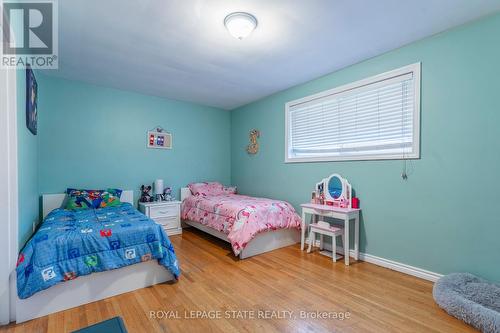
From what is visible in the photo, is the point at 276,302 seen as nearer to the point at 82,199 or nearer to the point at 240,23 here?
the point at 240,23

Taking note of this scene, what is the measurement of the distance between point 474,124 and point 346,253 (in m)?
1.76

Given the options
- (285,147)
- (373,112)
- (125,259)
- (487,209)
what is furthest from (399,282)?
(125,259)

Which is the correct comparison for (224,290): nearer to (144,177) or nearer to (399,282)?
(399,282)

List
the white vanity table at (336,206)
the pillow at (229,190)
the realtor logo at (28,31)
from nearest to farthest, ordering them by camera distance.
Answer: the realtor logo at (28,31), the white vanity table at (336,206), the pillow at (229,190)

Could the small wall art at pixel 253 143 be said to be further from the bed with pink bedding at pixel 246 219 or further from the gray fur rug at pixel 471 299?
the gray fur rug at pixel 471 299

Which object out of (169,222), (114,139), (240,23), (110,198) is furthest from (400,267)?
(114,139)

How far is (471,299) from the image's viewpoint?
187 cm

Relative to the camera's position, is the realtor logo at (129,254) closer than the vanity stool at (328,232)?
Yes

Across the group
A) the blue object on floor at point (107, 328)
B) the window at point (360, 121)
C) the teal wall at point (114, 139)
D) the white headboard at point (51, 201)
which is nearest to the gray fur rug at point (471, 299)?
the window at point (360, 121)

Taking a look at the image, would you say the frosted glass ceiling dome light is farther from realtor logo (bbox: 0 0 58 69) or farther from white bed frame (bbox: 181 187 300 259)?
white bed frame (bbox: 181 187 300 259)

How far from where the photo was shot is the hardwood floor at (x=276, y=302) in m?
1.72

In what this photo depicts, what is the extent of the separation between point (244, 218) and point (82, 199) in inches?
88.3

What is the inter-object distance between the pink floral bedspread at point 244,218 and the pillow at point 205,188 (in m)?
0.57

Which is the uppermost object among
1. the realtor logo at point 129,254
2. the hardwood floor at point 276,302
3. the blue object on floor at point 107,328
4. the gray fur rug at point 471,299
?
the blue object on floor at point 107,328
